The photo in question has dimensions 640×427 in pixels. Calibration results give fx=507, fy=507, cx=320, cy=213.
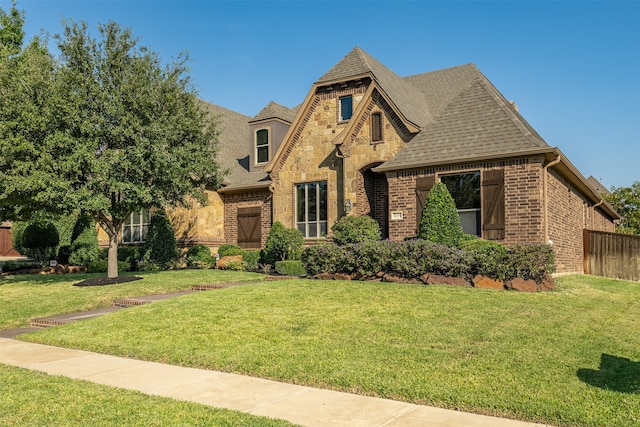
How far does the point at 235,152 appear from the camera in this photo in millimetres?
27719

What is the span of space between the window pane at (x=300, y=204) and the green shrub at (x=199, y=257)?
444cm

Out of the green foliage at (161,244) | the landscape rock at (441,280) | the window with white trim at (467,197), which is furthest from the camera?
the green foliage at (161,244)

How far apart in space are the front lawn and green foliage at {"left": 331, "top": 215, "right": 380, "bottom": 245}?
4633 mm

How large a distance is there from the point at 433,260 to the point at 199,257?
1274 centimetres

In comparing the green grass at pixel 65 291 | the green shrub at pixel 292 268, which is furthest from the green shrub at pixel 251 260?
the green shrub at pixel 292 268

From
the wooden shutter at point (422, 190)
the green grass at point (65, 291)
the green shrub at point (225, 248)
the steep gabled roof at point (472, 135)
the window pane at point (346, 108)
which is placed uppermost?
the window pane at point (346, 108)

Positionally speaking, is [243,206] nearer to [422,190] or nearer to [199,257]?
[199,257]

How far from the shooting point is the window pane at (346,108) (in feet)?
69.2

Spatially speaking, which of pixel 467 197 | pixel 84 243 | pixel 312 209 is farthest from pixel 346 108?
Answer: pixel 84 243

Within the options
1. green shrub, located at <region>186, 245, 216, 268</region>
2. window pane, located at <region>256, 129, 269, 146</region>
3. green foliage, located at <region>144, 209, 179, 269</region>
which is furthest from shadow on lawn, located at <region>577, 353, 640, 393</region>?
window pane, located at <region>256, 129, 269, 146</region>

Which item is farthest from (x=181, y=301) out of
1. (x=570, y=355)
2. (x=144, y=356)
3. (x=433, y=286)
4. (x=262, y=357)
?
(x=570, y=355)

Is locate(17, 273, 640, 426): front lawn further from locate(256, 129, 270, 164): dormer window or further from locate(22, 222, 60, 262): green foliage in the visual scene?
locate(22, 222, 60, 262): green foliage

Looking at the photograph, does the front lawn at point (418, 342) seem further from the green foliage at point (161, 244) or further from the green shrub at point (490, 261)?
the green foliage at point (161, 244)

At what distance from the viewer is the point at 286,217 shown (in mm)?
22344
